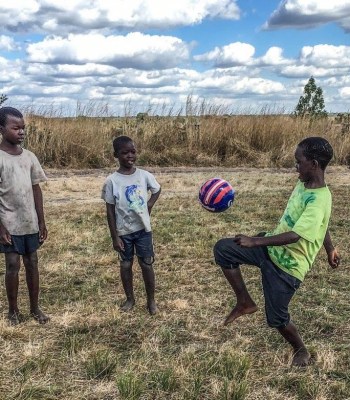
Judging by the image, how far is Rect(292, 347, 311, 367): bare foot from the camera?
12.2 feet

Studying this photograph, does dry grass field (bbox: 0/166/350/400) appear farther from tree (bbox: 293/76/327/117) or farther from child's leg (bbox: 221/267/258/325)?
tree (bbox: 293/76/327/117)

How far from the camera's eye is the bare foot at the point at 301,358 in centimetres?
372

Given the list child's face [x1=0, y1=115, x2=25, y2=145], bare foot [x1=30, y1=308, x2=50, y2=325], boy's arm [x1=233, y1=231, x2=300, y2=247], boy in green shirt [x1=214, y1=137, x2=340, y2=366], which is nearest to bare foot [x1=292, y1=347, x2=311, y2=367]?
boy in green shirt [x1=214, y1=137, x2=340, y2=366]

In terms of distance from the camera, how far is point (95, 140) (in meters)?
15.1

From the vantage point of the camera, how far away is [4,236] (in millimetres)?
4359

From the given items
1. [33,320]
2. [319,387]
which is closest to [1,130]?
[33,320]

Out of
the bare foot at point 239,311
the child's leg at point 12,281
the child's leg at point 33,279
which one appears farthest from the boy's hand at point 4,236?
the bare foot at point 239,311

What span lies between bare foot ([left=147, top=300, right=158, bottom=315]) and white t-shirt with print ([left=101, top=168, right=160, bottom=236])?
62 centimetres

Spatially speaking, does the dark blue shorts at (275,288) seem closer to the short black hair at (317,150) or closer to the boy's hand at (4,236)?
the short black hair at (317,150)

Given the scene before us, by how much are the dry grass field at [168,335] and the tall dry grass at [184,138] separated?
287 inches

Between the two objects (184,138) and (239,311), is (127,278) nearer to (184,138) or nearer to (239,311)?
(239,311)

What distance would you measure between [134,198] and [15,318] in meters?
1.35

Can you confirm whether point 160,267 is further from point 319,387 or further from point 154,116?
point 154,116

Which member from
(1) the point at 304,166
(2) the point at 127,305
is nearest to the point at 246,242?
(1) the point at 304,166
